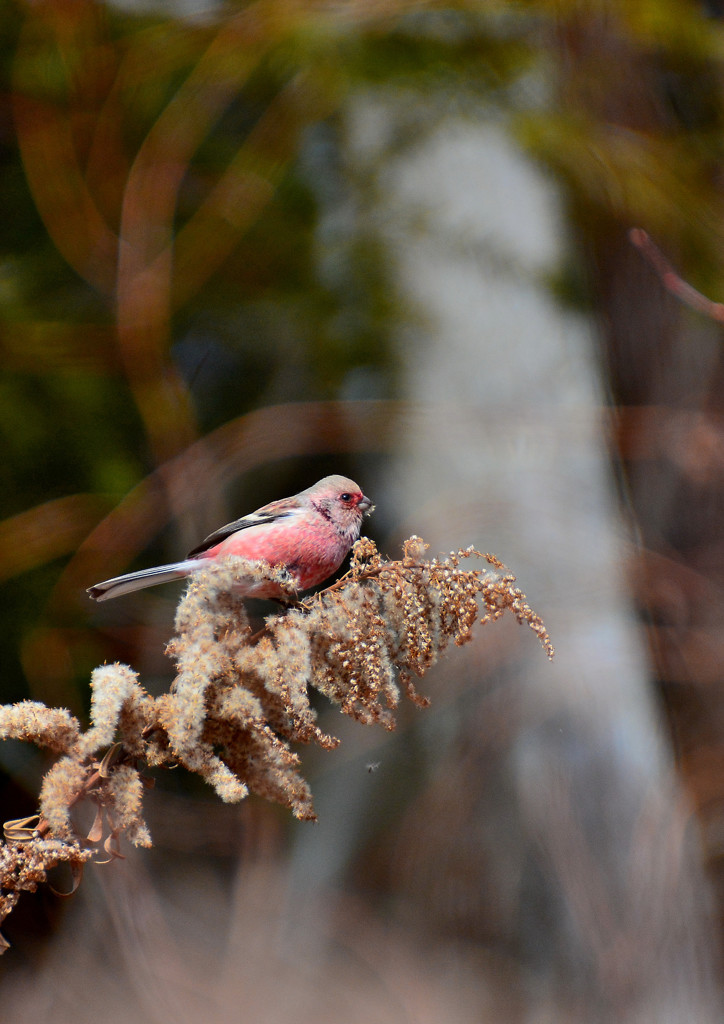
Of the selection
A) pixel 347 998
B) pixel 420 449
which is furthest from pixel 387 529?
pixel 347 998

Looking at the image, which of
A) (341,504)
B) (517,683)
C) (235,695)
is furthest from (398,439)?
(235,695)

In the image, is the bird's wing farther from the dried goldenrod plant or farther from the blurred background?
the blurred background

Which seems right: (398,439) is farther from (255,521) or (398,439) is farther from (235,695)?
(235,695)

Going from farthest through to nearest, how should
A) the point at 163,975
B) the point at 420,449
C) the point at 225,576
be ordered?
the point at 420,449 < the point at 163,975 < the point at 225,576

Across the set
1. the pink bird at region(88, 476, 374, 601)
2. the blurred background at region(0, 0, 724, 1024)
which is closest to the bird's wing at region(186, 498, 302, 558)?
the pink bird at region(88, 476, 374, 601)

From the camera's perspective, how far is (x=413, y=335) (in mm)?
825

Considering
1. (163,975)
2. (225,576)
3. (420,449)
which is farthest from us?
(420,449)

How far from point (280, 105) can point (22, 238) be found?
35 cm

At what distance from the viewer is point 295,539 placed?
1.07 ft

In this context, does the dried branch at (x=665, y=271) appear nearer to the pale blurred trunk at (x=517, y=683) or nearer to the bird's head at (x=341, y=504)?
the pale blurred trunk at (x=517, y=683)

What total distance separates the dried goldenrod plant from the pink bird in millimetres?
58

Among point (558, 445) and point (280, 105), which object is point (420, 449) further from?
point (280, 105)

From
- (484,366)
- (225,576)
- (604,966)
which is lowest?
(604,966)

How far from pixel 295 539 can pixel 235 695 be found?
12 centimetres
